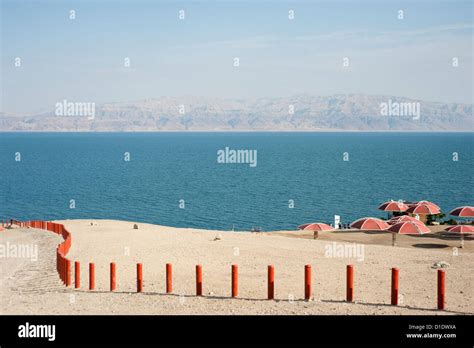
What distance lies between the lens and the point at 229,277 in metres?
21.0

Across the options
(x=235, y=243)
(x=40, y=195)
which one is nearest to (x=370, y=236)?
(x=235, y=243)

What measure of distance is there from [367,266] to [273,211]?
46.9 metres

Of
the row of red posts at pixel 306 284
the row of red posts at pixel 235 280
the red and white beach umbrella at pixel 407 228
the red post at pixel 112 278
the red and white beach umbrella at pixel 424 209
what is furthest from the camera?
the red and white beach umbrella at pixel 424 209

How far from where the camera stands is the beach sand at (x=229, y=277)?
16203mm

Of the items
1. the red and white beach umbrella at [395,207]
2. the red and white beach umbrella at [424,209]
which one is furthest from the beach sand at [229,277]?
the red and white beach umbrella at [395,207]

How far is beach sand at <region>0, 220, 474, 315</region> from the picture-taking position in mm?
16203

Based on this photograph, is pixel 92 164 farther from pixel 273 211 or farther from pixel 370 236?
pixel 370 236

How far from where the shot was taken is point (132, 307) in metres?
16.3

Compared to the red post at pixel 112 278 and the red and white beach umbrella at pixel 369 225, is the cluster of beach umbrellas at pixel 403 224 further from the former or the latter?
the red post at pixel 112 278

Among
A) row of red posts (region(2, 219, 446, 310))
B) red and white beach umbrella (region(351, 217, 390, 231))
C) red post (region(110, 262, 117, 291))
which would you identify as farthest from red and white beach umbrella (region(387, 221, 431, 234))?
red post (region(110, 262, 117, 291))

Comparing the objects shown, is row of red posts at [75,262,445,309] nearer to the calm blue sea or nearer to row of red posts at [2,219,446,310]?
row of red posts at [2,219,446,310]

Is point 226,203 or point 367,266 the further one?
point 226,203

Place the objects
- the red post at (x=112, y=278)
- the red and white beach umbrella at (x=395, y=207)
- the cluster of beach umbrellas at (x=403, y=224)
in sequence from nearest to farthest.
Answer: the red post at (x=112, y=278) → the cluster of beach umbrellas at (x=403, y=224) → the red and white beach umbrella at (x=395, y=207)
